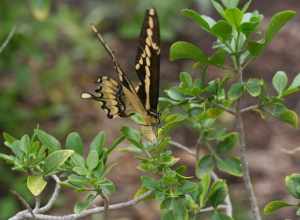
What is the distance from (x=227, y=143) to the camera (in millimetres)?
1484

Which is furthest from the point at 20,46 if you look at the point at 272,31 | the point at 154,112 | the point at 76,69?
the point at 272,31

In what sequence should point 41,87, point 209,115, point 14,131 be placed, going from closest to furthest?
point 209,115, point 14,131, point 41,87

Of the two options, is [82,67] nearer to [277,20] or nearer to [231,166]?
[231,166]

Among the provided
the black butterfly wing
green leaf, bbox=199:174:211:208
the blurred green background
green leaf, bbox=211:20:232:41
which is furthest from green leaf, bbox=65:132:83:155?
the blurred green background

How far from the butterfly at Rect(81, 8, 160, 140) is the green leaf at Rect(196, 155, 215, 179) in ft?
0.54

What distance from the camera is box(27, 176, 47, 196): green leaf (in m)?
1.27

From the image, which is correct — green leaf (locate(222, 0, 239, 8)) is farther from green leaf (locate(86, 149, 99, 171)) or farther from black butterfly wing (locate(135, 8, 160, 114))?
green leaf (locate(86, 149, 99, 171))

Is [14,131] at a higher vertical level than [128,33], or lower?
lower

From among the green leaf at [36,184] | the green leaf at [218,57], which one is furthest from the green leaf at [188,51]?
the green leaf at [36,184]

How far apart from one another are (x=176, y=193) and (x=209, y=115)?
0.18 m

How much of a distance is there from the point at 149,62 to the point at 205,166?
0.27m

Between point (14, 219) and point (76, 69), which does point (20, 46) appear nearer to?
point (76, 69)

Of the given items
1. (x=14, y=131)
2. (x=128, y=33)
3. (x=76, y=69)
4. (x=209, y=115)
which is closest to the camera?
(x=209, y=115)

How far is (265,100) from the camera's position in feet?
4.45
